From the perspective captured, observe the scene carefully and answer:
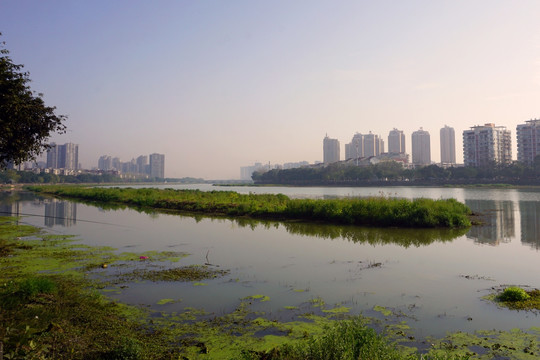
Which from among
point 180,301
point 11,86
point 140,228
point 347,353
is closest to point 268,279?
point 180,301

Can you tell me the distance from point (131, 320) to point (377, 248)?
10283 mm

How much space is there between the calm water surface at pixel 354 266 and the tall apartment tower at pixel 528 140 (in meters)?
124

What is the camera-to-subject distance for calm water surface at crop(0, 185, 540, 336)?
24.5ft

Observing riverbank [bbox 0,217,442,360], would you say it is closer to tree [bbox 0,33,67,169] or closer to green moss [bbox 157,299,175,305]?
green moss [bbox 157,299,175,305]

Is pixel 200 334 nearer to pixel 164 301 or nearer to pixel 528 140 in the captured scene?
pixel 164 301

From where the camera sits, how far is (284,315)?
22.8 feet

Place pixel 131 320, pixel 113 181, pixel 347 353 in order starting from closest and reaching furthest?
1. pixel 347 353
2. pixel 131 320
3. pixel 113 181

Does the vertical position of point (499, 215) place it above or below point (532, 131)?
below

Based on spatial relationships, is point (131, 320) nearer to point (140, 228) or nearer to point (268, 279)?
point (268, 279)

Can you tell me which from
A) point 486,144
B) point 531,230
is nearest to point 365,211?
point 531,230

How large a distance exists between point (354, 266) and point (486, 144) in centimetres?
13847

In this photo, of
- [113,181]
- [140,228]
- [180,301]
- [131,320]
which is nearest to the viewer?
[131,320]

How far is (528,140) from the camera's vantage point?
124 meters

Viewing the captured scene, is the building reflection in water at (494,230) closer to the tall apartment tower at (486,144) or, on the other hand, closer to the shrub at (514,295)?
the shrub at (514,295)
